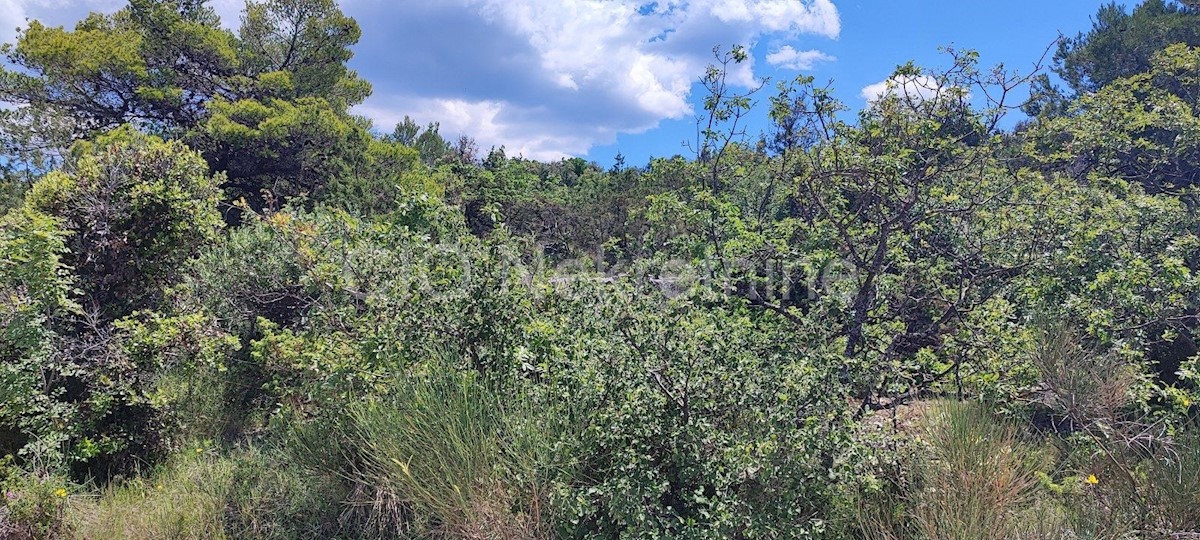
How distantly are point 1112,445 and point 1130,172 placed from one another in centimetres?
462

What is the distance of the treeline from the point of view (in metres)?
2.88

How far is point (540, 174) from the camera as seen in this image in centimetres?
2734

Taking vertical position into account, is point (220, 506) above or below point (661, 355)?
below

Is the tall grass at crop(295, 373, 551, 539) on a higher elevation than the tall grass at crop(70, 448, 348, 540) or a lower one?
higher

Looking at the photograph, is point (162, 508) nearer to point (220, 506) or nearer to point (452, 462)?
point (220, 506)

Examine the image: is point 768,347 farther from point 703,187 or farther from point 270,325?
point 270,325

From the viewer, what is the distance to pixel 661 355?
9.87 ft

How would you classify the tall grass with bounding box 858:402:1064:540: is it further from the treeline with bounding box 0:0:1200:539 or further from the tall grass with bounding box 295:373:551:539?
the tall grass with bounding box 295:373:551:539

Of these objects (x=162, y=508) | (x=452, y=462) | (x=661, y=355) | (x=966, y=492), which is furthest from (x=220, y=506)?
(x=966, y=492)

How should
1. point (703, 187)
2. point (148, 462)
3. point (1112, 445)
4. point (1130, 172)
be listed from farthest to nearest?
point (1130, 172) → point (703, 187) → point (148, 462) → point (1112, 445)

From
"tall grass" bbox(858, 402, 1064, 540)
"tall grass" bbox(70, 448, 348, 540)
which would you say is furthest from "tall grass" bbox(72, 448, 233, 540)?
"tall grass" bbox(858, 402, 1064, 540)

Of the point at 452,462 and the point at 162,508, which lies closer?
the point at 452,462

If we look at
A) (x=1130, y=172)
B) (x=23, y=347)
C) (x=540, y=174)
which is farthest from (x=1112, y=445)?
(x=540, y=174)

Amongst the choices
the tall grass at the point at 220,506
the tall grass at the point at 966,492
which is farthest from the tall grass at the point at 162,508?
the tall grass at the point at 966,492
